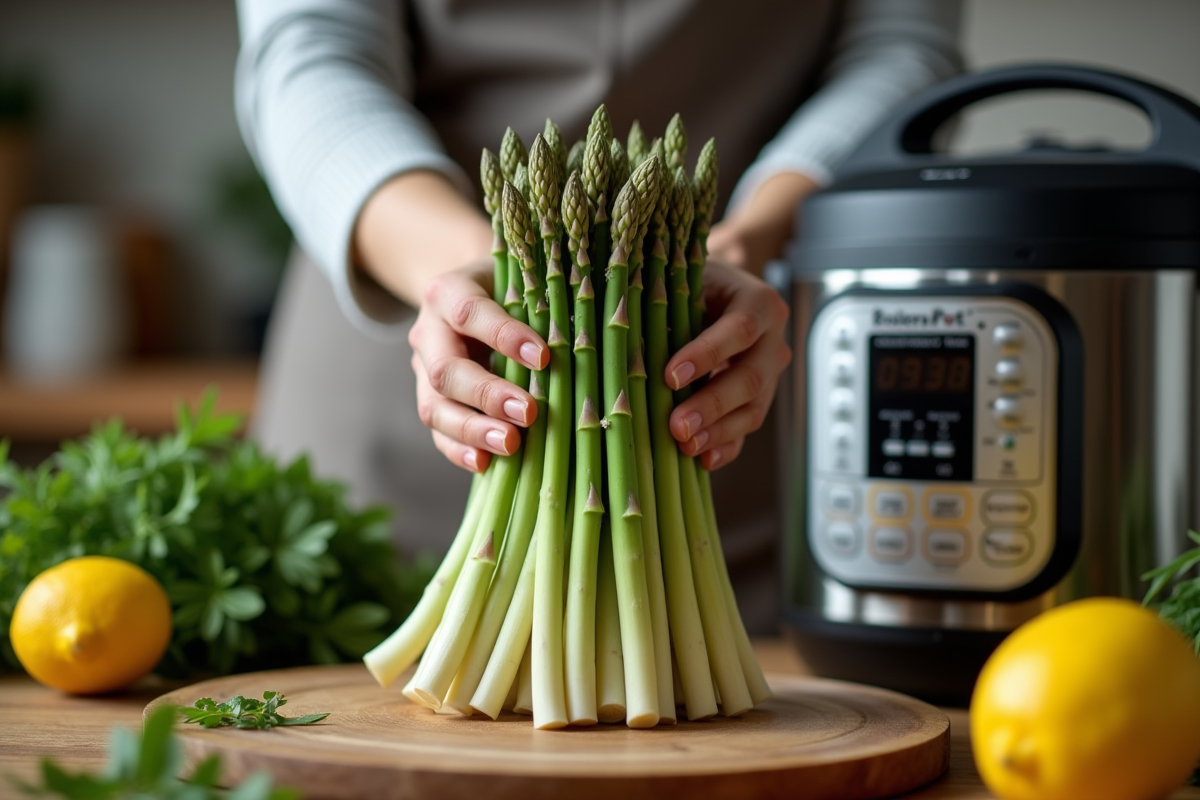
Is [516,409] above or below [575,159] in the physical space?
below

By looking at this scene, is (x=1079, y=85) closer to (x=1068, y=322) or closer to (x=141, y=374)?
(x=1068, y=322)

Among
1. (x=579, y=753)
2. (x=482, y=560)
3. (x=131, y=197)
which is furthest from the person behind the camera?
(x=131, y=197)

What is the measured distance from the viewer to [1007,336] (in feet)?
2.77

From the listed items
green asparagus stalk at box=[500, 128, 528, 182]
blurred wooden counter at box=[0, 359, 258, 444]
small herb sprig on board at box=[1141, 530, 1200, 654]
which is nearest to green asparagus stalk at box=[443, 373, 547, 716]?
green asparagus stalk at box=[500, 128, 528, 182]

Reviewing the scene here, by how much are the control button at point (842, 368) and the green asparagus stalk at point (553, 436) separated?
248mm

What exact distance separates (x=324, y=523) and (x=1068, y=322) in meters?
0.52

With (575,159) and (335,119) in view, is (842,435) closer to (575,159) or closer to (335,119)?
(575,159)

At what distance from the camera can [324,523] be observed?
927 mm

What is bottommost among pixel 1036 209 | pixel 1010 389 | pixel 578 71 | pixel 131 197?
pixel 1010 389

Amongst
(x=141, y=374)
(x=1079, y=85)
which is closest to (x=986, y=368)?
(x=1079, y=85)

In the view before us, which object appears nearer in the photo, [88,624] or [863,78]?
[88,624]

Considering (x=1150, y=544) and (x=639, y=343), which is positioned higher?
(x=639, y=343)

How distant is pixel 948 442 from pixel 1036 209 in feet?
0.52

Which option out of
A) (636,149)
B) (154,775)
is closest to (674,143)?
(636,149)
